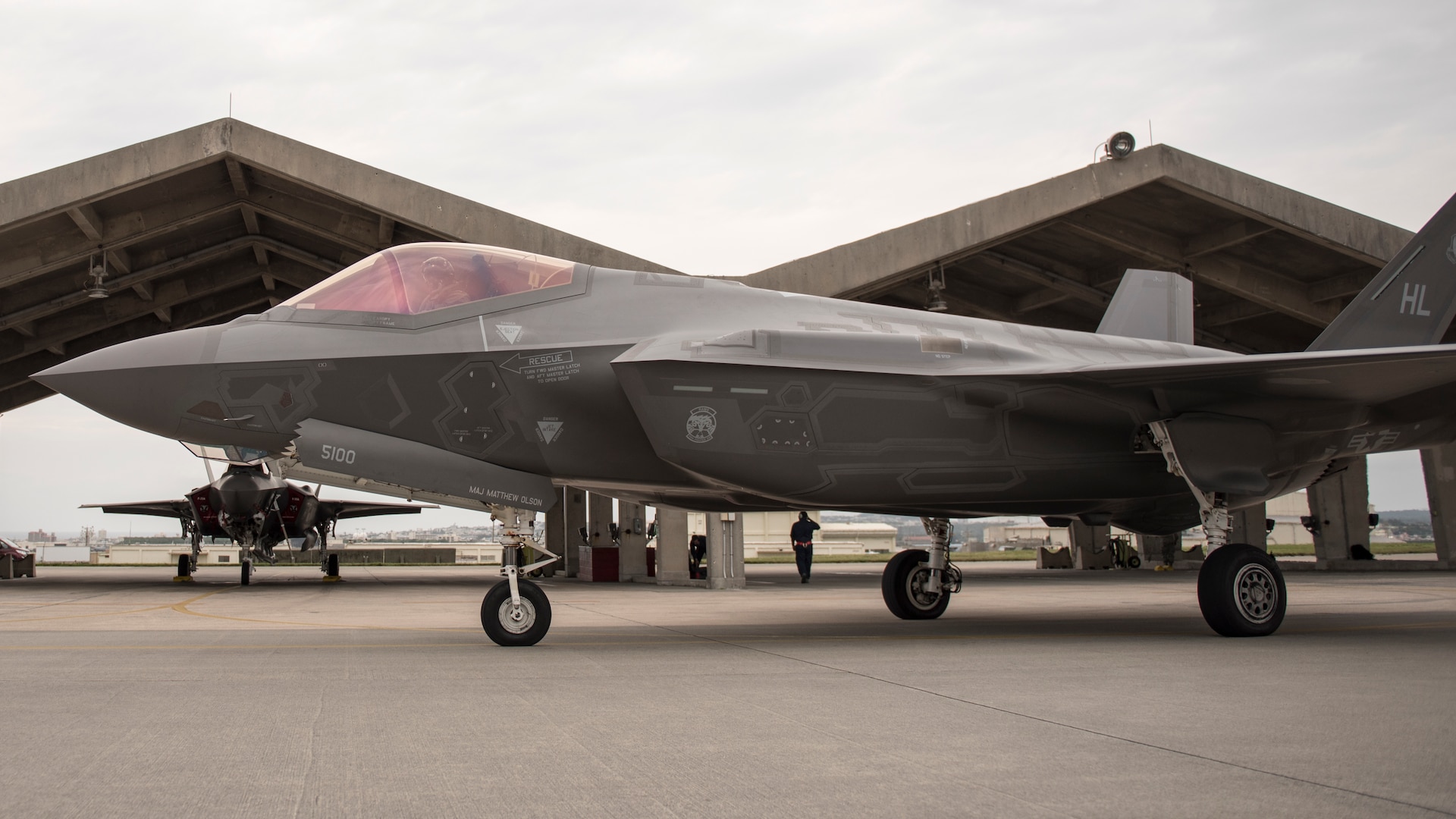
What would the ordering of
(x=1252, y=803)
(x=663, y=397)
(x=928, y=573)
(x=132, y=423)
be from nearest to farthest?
(x=1252, y=803) → (x=132, y=423) → (x=663, y=397) → (x=928, y=573)

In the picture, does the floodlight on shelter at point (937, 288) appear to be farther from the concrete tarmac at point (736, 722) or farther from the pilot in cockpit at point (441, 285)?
the pilot in cockpit at point (441, 285)

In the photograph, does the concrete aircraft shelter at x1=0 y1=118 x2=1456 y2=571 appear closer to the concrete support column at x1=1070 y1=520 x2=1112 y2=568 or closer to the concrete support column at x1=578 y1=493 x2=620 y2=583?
the concrete support column at x1=1070 y1=520 x2=1112 y2=568

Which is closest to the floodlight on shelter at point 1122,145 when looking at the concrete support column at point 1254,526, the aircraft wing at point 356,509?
the concrete support column at point 1254,526

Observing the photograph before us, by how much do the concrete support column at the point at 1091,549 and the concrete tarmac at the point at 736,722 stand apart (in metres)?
20.1

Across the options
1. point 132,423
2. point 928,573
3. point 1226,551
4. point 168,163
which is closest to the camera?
point 132,423

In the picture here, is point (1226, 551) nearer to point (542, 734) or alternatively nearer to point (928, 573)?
point (928, 573)

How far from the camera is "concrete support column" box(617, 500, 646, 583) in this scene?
22094 millimetres

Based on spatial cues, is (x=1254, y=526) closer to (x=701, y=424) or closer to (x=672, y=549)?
(x=672, y=549)

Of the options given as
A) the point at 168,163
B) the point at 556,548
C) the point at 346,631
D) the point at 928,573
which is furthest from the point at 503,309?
the point at 556,548

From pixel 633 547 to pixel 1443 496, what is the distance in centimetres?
1765

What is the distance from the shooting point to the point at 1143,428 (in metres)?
8.45

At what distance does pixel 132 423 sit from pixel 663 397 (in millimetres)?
3589

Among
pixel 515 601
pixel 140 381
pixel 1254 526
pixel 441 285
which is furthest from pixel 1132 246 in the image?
pixel 140 381

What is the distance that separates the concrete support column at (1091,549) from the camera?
28891 millimetres
